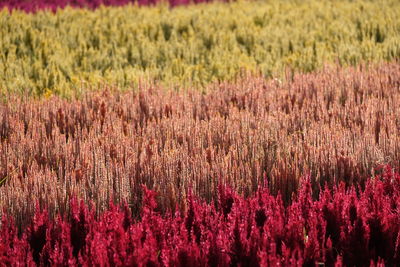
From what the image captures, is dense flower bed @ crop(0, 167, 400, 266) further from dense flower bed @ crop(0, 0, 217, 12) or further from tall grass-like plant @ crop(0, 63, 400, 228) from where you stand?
dense flower bed @ crop(0, 0, 217, 12)

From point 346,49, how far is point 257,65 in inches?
56.3

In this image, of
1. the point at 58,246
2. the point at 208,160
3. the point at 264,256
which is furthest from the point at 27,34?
the point at 264,256

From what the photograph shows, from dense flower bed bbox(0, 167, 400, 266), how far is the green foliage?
3514mm

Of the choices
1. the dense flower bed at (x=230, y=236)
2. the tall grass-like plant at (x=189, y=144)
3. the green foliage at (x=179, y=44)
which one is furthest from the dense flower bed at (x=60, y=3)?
the dense flower bed at (x=230, y=236)

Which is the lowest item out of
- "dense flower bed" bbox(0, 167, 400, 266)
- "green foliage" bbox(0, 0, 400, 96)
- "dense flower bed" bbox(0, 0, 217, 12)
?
"dense flower bed" bbox(0, 167, 400, 266)

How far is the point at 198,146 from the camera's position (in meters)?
4.77

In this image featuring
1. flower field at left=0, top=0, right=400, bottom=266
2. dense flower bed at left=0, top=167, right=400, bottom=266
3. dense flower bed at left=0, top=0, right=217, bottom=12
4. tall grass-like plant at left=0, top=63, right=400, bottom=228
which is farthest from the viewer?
dense flower bed at left=0, top=0, right=217, bottom=12

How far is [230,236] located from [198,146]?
153cm

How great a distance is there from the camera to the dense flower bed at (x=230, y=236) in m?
3.09

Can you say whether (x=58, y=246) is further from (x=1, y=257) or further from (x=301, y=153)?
(x=301, y=153)

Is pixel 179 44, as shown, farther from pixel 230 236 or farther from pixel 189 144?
pixel 230 236

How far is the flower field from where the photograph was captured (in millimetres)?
3307

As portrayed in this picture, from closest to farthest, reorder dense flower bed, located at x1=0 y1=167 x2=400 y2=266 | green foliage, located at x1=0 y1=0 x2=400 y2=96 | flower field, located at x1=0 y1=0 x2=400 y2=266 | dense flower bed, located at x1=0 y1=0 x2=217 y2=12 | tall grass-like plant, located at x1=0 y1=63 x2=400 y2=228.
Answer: dense flower bed, located at x1=0 y1=167 x2=400 y2=266 < flower field, located at x1=0 y1=0 x2=400 y2=266 < tall grass-like plant, located at x1=0 y1=63 x2=400 y2=228 < green foliage, located at x1=0 y1=0 x2=400 y2=96 < dense flower bed, located at x1=0 y1=0 x2=217 y2=12

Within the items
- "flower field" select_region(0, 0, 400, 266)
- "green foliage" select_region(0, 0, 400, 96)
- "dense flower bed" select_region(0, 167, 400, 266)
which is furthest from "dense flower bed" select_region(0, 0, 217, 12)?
"dense flower bed" select_region(0, 167, 400, 266)
